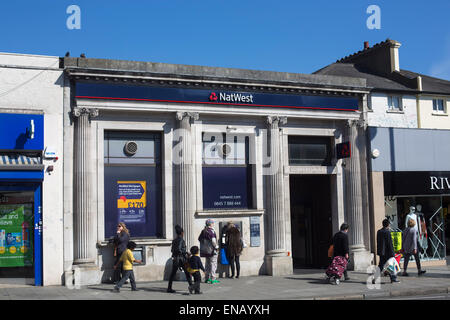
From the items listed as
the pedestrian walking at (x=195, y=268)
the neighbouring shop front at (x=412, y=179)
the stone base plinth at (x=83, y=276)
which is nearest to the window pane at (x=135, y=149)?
the stone base plinth at (x=83, y=276)

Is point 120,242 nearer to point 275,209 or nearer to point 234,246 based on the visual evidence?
point 234,246

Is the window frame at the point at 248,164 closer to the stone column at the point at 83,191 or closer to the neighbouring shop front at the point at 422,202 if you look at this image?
the stone column at the point at 83,191

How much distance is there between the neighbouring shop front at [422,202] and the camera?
2072cm

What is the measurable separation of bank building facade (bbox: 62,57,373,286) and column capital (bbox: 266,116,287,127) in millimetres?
50

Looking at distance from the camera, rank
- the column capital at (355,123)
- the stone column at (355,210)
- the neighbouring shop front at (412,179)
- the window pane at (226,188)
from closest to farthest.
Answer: the window pane at (226,188), the stone column at (355,210), the column capital at (355,123), the neighbouring shop front at (412,179)

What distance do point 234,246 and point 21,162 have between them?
7.21 meters

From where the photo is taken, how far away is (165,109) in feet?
57.6

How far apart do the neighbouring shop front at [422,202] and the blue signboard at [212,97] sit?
140 inches

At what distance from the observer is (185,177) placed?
17578 mm

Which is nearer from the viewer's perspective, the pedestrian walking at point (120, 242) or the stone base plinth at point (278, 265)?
the pedestrian walking at point (120, 242)
